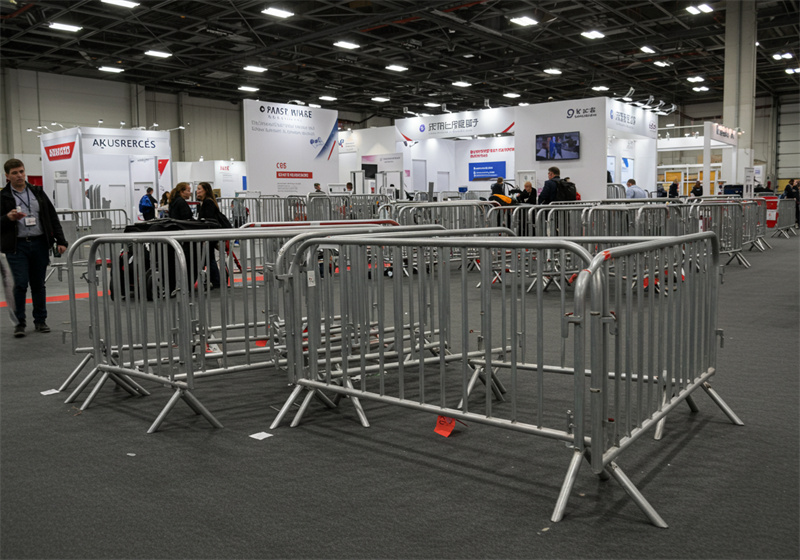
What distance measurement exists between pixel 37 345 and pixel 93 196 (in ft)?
45.5

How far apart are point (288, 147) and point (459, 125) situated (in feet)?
26.5

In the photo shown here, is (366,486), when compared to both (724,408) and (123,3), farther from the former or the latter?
(123,3)

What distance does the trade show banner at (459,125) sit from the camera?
80.9ft

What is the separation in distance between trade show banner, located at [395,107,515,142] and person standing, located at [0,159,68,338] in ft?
63.1

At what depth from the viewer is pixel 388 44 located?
967 inches

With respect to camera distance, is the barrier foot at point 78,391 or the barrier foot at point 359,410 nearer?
the barrier foot at point 359,410

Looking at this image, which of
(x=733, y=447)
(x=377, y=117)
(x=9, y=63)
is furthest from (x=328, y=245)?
(x=377, y=117)

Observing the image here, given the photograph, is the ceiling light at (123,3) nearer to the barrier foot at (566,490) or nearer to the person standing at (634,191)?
the person standing at (634,191)

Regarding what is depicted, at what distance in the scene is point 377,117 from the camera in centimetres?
4491

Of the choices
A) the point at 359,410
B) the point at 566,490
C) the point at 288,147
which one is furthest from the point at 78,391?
the point at 288,147

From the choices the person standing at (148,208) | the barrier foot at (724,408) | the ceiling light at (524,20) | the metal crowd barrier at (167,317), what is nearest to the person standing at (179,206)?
the metal crowd barrier at (167,317)

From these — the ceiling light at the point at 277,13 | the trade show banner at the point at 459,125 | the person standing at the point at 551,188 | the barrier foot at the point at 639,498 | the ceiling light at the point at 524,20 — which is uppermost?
the ceiling light at the point at 524,20

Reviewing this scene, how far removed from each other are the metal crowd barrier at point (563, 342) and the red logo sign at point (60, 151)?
18.7m

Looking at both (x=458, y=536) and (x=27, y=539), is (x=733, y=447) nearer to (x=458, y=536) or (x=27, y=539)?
(x=458, y=536)
